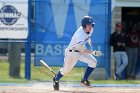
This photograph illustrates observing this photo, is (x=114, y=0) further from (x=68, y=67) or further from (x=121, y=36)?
(x=68, y=67)

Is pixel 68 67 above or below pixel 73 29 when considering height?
below

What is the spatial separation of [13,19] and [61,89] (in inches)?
141

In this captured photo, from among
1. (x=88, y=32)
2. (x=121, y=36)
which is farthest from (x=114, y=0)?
(x=88, y=32)

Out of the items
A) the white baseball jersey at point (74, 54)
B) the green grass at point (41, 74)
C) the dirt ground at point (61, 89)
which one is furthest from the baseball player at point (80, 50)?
the green grass at point (41, 74)

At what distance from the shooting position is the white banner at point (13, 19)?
14945 mm

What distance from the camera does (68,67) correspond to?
38.9 ft

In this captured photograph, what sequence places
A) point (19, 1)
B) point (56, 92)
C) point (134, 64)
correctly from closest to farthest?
point (56, 92) < point (19, 1) < point (134, 64)

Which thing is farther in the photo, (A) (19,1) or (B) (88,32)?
(A) (19,1)

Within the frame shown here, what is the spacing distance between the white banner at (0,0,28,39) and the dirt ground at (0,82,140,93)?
80.9 inches

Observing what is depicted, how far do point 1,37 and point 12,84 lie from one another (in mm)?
1985

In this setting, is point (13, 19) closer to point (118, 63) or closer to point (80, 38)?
point (118, 63)

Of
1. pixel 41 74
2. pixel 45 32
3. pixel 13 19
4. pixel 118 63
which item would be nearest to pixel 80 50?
pixel 45 32

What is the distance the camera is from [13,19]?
1500cm

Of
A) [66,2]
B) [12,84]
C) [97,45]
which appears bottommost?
[12,84]
